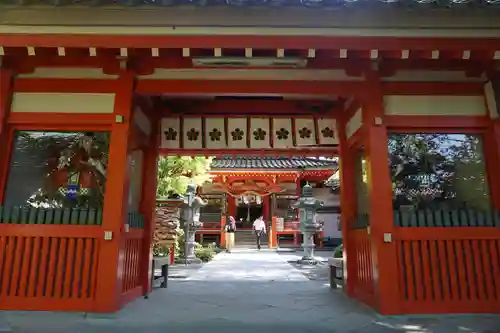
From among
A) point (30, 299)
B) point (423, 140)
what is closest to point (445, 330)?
point (423, 140)

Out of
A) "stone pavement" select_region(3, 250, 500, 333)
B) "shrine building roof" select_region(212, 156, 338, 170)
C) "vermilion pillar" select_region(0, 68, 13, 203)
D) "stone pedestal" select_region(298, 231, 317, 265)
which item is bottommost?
"stone pavement" select_region(3, 250, 500, 333)

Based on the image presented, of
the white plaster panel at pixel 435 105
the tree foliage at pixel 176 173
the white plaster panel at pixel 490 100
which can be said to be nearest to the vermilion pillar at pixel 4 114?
the white plaster panel at pixel 435 105

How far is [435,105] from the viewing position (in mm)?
4594

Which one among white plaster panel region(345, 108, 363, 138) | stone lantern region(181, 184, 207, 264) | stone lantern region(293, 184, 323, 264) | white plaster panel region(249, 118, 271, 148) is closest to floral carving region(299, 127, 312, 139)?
white plaster panel region(249, 118, 271, 148)

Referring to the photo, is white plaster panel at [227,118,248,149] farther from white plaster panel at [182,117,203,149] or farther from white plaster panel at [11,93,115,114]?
white plaster panel at [11,93,115,114]

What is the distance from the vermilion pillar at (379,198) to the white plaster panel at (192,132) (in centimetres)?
289

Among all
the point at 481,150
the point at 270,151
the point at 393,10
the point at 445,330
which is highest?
the point at 393,10

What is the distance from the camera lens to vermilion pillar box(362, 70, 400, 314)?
4.06m

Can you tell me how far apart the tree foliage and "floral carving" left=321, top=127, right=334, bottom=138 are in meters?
5.35

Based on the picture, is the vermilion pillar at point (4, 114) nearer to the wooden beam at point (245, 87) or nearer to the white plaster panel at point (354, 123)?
the wooden beam at point (245, 87)

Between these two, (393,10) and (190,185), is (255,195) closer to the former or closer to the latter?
(190,185)

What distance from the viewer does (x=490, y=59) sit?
4.11 m

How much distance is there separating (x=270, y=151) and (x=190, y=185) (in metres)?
5.43

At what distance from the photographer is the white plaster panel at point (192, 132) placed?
6246 millimetres
